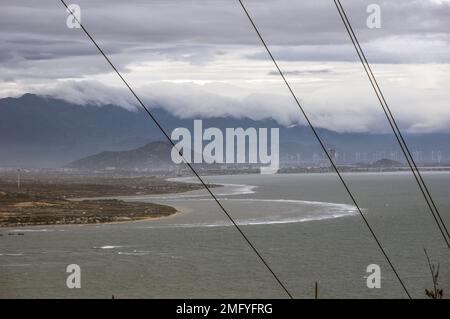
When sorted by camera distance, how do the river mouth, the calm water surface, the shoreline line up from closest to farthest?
the calm water surface < the river mouth < the shoreline

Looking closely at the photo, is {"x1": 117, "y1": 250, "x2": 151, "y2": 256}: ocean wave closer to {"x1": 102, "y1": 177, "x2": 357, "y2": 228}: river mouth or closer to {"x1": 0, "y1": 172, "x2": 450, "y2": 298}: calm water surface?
{"x1": 0, "y1": 172, "x2": 450, "y2": 298}: calm water surface

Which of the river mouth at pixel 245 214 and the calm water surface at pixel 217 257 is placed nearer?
the calm water surface at pixel 217 257

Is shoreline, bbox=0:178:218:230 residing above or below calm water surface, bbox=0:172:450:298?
above

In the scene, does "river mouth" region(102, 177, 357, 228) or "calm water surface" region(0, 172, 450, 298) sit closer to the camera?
"calm water surface" region(0, 172, 450, 298)

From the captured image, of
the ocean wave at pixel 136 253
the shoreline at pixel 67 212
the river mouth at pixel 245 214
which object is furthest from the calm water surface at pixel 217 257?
the shoreline at pixel 67 212

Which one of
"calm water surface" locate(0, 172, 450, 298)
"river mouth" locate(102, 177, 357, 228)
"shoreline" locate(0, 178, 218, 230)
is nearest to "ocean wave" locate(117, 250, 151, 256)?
"calm water surface" locate(0, 172, 450, 298)

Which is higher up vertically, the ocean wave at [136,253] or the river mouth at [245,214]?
the river mouth at [245,214]

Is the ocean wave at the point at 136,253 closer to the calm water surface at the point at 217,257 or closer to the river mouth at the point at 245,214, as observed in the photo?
the calm water surface at the point at 217,257

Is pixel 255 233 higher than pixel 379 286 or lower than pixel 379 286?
higher

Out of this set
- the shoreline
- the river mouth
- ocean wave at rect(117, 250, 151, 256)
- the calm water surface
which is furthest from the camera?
the shoreline
